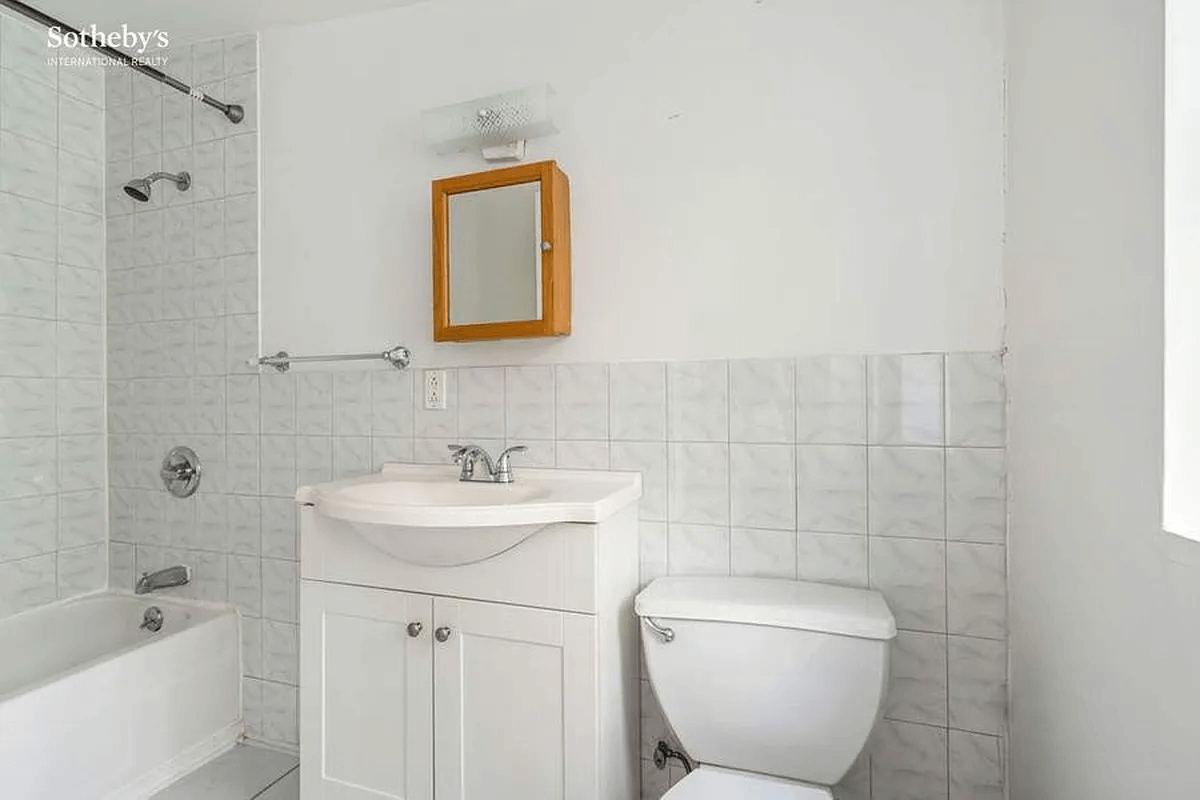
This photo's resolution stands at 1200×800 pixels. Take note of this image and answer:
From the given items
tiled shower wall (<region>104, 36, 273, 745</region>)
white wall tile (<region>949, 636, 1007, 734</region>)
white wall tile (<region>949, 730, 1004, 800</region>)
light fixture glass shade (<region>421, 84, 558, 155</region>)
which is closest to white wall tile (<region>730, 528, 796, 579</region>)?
white wall tile (<region>949, 636, 1007, 734</region>)

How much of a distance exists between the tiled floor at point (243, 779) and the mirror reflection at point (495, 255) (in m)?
1.41

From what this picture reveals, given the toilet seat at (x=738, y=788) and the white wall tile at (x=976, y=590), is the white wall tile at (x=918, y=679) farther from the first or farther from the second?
the toilet seat at (x=738, y=788)

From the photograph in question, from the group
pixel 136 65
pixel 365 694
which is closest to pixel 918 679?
pixel 365 694

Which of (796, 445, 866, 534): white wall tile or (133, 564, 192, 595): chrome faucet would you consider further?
(133, 564, 192, 595): chrome faucet

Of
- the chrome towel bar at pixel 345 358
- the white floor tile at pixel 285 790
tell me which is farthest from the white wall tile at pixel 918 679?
the white floor tile at pixel 285 790

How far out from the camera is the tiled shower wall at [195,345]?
6.26 ft

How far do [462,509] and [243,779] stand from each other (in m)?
1.30

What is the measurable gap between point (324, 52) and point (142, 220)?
885mm

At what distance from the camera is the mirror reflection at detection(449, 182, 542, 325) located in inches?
60.4

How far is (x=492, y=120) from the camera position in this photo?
61.1 inches

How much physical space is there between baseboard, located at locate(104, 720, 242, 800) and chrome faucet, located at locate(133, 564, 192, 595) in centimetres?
49

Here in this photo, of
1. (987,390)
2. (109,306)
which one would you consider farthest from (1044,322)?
(109,306)

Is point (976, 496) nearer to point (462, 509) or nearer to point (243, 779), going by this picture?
point (462, 509)

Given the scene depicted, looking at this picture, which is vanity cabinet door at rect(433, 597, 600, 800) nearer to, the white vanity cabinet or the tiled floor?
the white vanity cabinet
